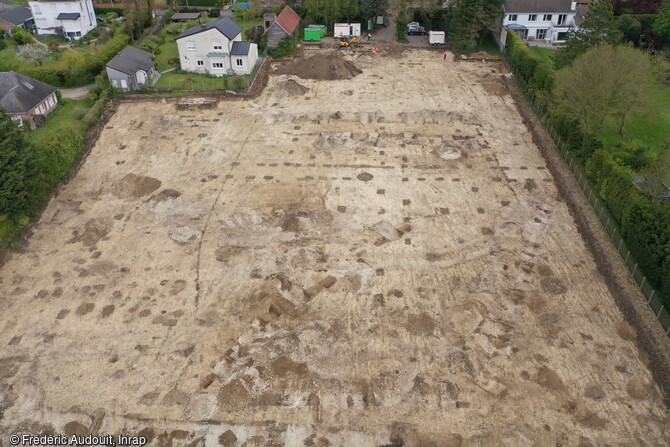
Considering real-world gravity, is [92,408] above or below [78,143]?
below

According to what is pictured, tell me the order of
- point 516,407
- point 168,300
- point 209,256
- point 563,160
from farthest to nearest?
point 563,160 → point 209,256 → point 168,300 → point 516,407

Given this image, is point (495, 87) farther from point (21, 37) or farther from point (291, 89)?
point (21, 37)

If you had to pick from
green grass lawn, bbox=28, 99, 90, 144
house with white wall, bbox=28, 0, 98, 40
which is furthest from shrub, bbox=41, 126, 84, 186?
house with white wall, bbox=28, 0, 98, 40

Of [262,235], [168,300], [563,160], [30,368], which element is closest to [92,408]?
[30,368]

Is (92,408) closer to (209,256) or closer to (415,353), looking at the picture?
(209,256)

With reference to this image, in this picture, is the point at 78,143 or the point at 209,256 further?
the point at 78,143
